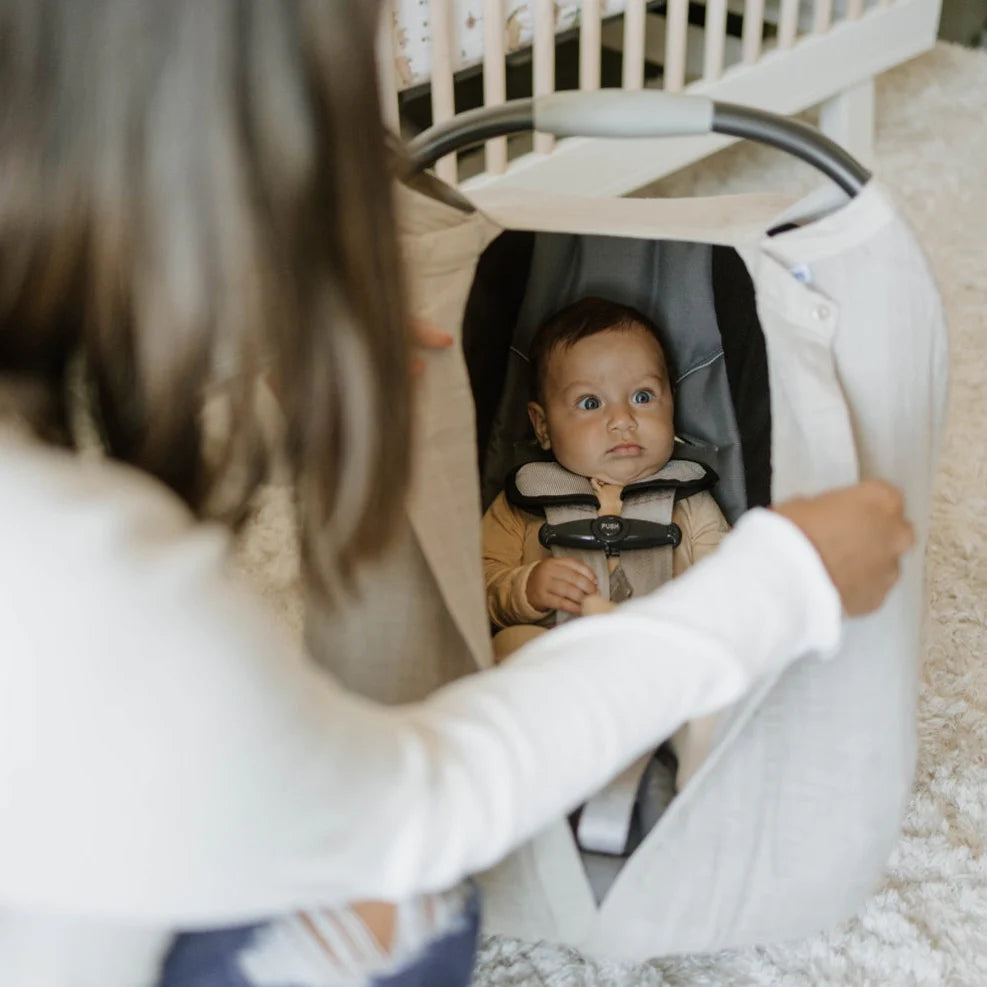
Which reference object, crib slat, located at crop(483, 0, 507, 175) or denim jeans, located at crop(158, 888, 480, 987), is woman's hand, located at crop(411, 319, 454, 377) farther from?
crib slat, located at crop(483, 0, 507, 175)

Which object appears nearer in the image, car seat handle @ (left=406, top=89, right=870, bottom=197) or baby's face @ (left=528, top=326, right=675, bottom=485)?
car seat handle @ (left=406, top=89, right=870, bottom=197)

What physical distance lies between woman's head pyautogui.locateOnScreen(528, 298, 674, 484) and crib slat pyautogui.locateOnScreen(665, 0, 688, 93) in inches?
21.5

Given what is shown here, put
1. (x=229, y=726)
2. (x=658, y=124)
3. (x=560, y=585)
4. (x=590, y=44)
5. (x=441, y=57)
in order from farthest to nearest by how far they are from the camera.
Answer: (x=590, y=44), (x=441, y=57), (x=560, y=585), (x=658, y=124), (x=229, y=726)

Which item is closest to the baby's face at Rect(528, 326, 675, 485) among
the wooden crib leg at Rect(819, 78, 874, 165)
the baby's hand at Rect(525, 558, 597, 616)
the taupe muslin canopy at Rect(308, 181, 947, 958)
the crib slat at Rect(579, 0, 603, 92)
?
the baby's hand at Rect(525, 558, 597, 616)

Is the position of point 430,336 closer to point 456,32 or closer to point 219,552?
point 219,552

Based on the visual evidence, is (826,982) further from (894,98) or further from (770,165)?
(894,98)

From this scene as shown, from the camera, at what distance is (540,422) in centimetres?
126

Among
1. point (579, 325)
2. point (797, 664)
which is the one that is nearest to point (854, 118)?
point (579, 325)

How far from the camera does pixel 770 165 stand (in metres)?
2.01

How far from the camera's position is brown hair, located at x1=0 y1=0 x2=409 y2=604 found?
19.3 inches

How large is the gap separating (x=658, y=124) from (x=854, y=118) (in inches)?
46.5

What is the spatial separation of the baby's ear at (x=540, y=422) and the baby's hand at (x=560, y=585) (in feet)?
0.56

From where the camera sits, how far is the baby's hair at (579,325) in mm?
1210

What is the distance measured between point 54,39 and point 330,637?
481 millimetres
